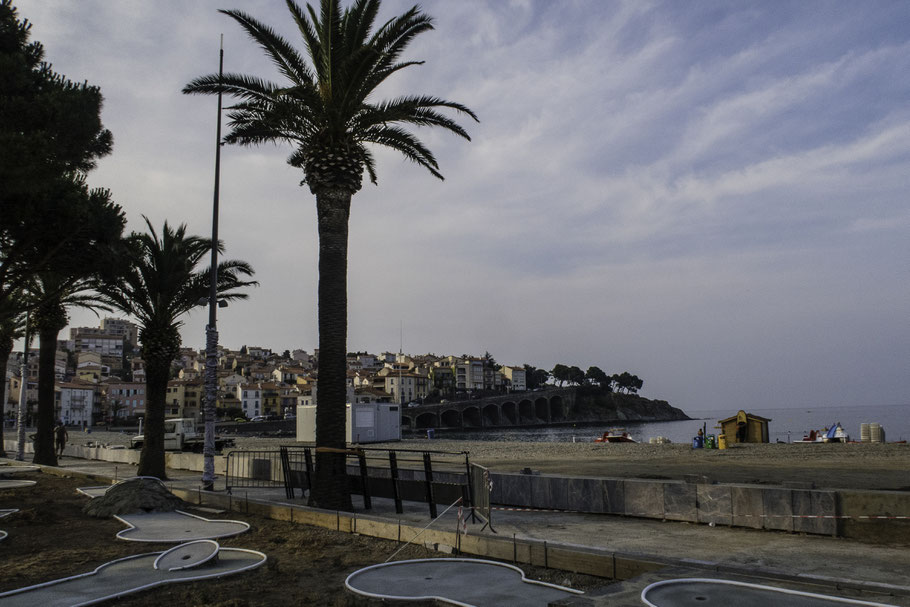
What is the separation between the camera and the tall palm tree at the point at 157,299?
19.9 meters

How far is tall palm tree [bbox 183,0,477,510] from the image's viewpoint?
1277 cm

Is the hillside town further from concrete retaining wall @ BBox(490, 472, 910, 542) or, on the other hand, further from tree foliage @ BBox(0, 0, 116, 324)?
concrete retaining wall @ BBox(490, 472, 910, 542)

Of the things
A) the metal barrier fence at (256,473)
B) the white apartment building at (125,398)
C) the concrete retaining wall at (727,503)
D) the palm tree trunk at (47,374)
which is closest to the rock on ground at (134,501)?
the metal barrier fence at (256,473)

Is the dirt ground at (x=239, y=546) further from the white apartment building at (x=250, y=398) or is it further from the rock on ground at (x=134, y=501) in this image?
the white apartment building at (x=250, y=398)

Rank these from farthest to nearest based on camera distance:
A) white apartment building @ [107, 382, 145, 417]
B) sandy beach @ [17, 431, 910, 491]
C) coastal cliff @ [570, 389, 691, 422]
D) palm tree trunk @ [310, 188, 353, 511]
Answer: coastal cliff @ [570, 389, 691, 422]
white apartment building @ [107, 382, 145, 417]
sandy beach @ [17, 431, 910, 491]
palm tree trunk @ [310, 188, 353, 511]

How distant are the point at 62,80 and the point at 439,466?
14748 mm

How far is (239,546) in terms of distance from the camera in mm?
9773

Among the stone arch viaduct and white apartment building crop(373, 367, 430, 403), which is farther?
white apartment building crop(373, 367, 430, 403)

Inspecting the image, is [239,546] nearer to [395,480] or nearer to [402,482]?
[395,480]

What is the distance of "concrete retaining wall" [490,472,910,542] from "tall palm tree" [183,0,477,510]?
375 cm

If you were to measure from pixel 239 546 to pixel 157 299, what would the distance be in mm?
12744

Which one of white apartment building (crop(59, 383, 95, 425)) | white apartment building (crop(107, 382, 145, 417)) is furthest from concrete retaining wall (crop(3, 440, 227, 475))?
white apartment building (crop(107, 382, 145, 417))

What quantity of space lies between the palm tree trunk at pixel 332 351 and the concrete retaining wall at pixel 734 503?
338cm

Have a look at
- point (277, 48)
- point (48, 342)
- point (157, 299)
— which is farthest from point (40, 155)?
point (48, 342)
